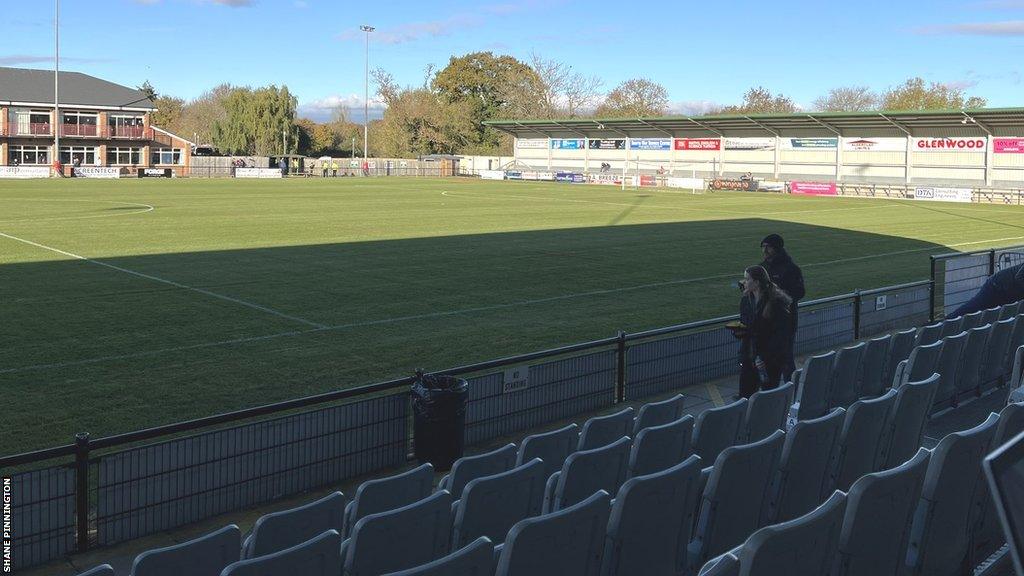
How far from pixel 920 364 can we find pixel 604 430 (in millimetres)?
3735

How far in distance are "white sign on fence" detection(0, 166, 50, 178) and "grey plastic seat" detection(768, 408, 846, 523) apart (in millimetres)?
70488

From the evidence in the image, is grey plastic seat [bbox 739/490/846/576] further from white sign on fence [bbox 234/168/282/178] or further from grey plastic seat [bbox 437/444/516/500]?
white sign on fence [bbox 234/168/282/178]

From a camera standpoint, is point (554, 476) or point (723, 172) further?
point (723, 172)

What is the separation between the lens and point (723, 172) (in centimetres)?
7744

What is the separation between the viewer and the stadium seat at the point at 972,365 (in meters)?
10.6

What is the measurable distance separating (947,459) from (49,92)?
91919mm

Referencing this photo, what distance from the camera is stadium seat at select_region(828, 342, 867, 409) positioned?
32.6 feet

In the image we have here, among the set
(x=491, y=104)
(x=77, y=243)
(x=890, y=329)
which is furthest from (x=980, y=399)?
(x=491, y=104)

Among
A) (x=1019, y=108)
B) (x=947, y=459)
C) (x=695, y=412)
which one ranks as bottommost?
(x=695, y=412)

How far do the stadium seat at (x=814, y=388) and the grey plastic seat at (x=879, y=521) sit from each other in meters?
4.26

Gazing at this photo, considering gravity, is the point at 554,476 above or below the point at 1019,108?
below

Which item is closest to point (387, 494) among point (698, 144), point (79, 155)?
point (698, 144)

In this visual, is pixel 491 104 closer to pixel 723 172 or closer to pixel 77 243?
pixel 723 172

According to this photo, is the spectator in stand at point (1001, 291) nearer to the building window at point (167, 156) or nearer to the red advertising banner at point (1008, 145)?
the red advertising banner at point (1008, 145)
